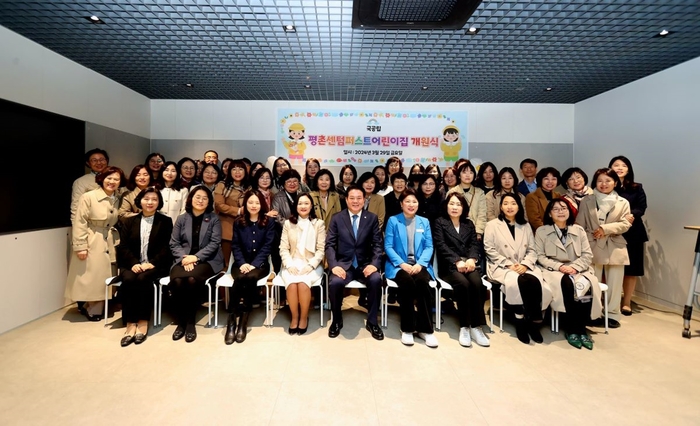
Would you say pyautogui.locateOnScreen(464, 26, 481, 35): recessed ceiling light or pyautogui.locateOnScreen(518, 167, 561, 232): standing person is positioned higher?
pyautogui.locateOnScreen(464, 26, 481, 35): recessed ceiling light

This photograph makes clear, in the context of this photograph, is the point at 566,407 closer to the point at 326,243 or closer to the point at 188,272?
the point at 326,243

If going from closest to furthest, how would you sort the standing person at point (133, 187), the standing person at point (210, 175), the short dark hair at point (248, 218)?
the short dark hair at point (248, 218) → the standing person at point (133, 187) → the standing person at point (210, 175)

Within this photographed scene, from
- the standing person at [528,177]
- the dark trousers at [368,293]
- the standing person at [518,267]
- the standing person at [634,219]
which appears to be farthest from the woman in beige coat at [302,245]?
the standing person at [634,219]

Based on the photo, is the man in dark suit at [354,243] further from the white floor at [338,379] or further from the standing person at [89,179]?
the standing person at [89,179]

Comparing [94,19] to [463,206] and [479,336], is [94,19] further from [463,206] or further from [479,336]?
[479,336]

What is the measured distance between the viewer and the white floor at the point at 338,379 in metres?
2.08

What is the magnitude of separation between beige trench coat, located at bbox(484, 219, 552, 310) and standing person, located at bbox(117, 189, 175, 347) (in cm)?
343

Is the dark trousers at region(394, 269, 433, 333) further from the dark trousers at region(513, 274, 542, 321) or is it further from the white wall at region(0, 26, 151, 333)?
the white wall at region(0, 26, 151, 333)

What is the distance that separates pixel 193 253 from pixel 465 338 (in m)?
2.87

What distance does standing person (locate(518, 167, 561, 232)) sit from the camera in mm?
3936

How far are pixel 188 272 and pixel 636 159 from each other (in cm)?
599

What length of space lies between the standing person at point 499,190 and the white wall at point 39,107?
5115 millimetres

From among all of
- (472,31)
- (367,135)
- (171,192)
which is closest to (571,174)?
(472,31)

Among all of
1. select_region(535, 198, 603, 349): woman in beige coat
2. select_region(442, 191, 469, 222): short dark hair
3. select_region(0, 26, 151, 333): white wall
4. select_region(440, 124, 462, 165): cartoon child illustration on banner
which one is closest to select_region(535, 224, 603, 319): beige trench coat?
select_region(535, 198, 603, 349): woman in beige coat
